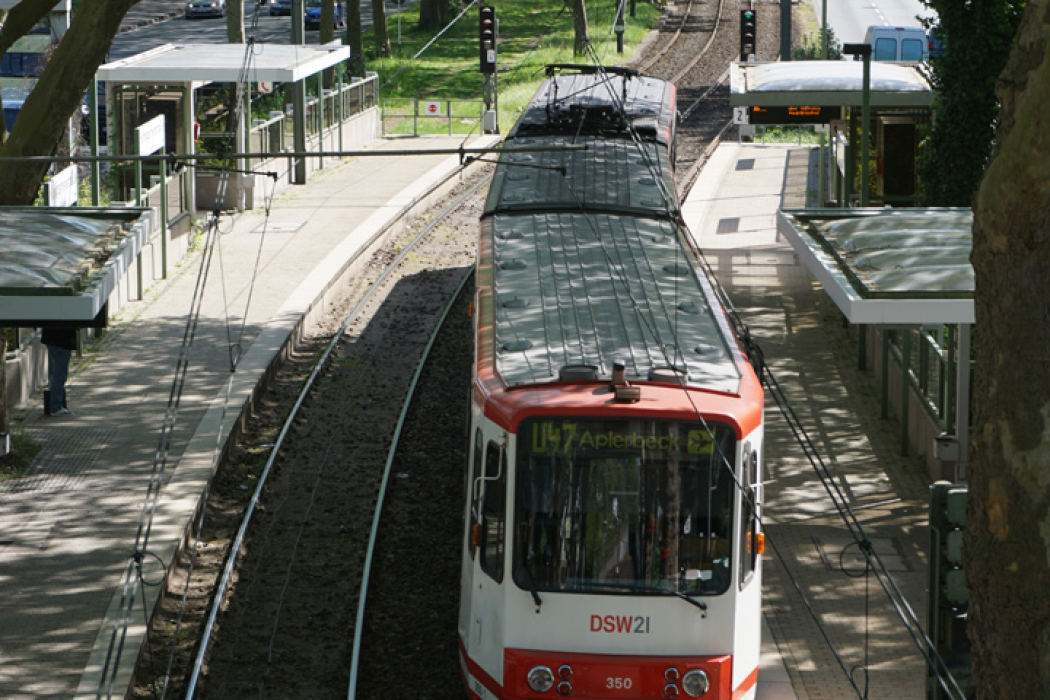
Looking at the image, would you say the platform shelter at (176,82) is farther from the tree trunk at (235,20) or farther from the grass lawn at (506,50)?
the grass lawn at (506,50)

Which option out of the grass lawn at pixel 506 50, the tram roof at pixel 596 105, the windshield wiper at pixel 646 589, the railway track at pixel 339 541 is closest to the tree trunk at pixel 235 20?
the grass lawn at pixel 506 50

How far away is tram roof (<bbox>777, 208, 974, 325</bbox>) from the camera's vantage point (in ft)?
38.4

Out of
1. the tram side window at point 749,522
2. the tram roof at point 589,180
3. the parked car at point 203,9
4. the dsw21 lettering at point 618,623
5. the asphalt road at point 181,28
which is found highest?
the parked car at point 203,9

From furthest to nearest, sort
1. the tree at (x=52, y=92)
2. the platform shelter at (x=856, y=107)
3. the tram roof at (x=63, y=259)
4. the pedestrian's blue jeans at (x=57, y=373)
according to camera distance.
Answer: the platform shelter at (x=856, y=107), the pedestrian's blue jeans at (x=57, y=373), the tree at (x=52, y=92), the tram roof at (x=63, y=259)

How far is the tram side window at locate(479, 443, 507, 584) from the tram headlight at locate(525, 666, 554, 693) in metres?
0.57

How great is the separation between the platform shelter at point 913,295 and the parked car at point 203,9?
168 ft

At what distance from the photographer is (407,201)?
29.9 m

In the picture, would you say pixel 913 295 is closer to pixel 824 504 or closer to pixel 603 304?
pixel 603 304

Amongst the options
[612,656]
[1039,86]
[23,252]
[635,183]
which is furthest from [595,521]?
[635,183]

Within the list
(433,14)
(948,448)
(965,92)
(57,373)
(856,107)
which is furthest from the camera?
(433,14)

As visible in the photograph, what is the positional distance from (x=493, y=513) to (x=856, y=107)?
13913 millimetres

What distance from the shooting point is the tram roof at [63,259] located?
12.0 m

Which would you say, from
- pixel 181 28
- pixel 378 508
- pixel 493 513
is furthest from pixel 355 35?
pixel 493 513

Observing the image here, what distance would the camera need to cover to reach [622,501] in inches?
351
